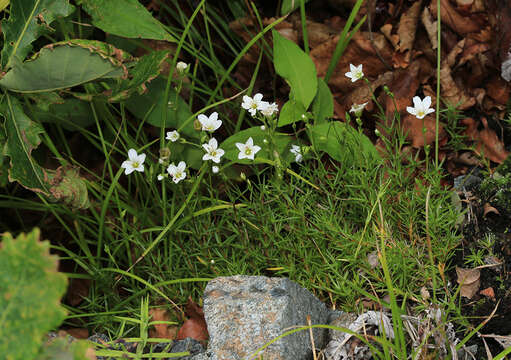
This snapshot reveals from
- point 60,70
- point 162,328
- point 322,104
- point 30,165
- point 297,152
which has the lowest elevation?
point 162,328

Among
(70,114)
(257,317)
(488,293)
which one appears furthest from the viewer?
(70,114)

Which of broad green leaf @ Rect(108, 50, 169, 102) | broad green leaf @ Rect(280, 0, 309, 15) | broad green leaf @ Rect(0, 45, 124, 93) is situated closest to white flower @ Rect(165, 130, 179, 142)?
broad green leaf @ Rect(108, 50, 169, 102)

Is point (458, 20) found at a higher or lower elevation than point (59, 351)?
lower

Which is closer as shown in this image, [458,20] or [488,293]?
[488,293]

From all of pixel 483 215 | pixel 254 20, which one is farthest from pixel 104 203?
pixel 483 215

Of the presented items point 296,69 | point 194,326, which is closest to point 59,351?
point 194,326

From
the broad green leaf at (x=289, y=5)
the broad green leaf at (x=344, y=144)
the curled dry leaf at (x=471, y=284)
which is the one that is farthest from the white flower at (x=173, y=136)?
the curled dry leaf at (x=471, y=284)

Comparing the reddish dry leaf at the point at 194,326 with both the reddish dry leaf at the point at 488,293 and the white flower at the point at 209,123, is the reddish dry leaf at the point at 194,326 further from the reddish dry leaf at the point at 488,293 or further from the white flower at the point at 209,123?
the reddish dry leaf at the point at 488,293

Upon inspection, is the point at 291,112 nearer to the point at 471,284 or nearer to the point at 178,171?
the point at 178,171
